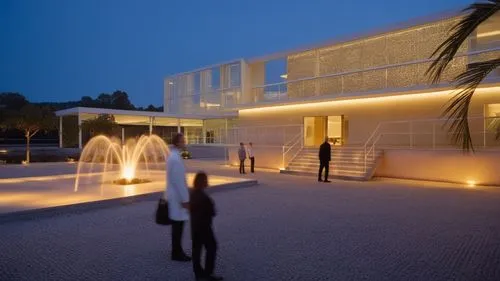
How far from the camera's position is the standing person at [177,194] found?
5.81 meters

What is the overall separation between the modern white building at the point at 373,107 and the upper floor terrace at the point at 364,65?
0.06 m

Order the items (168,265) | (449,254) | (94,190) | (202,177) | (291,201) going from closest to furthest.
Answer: (202,177) → (168,265) → (449,254) → (291,201) → (94,190)

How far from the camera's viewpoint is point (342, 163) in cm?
2048

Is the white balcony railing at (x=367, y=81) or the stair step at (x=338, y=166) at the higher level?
the white balcony railing at (x=367, y=81)

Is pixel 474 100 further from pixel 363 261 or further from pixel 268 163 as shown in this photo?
pixel 363 261

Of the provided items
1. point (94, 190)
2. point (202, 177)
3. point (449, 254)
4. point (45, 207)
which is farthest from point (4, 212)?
point (449, 254)

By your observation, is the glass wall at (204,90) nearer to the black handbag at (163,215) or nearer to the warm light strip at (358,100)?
the warm light strip at (358,100)

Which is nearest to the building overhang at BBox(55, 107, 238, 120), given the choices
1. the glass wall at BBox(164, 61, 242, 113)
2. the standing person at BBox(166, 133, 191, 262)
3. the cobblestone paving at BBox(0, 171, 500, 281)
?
the glass wall at BBox(164, 61, 242, 113)

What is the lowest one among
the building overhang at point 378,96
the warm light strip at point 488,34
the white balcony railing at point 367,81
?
the building overhang at point 378,96

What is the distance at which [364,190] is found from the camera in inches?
597

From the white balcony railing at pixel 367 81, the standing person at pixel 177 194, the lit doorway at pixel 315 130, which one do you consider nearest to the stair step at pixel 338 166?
the lit doorway at pixel 315 130

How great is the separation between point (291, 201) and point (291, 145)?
13421mm

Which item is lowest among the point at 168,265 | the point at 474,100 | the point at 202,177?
the point at 168,265

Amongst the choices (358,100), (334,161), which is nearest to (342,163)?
(334,161)
